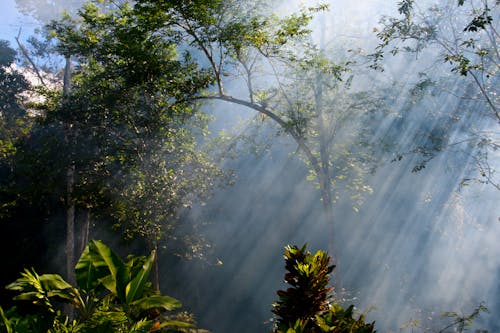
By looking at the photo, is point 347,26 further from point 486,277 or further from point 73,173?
point 486,277

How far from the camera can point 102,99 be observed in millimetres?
7758

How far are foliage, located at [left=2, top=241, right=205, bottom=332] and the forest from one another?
17 mm

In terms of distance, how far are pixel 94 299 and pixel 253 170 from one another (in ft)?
44.5

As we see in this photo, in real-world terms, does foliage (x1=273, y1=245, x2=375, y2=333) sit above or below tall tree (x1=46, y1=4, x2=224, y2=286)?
below

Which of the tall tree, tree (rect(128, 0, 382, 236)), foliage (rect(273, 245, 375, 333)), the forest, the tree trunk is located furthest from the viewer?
the tree trunk

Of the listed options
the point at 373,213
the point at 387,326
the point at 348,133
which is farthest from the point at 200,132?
the point at 387,326

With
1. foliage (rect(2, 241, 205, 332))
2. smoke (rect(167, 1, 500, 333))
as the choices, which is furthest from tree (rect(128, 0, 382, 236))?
foliage (rect(2, 241, 205, 332))

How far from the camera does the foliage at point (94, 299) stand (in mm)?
2811

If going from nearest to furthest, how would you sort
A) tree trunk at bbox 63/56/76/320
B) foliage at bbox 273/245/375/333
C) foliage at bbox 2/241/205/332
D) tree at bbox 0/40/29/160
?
foliage at bbox 273/245/375/333, foliage at bbox 2/241/205/332, tree trunk at bbox 63/56/76/320, tree at bbox 0/40/29/160

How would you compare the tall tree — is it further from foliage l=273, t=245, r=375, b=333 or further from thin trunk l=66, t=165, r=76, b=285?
foliage l=273, t=245, r=375, b=333

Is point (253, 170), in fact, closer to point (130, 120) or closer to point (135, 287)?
point (130, 120)

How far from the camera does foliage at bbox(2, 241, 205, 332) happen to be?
2.81 metres

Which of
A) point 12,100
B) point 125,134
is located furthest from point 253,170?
point 12,100

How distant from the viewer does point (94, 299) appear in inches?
132
